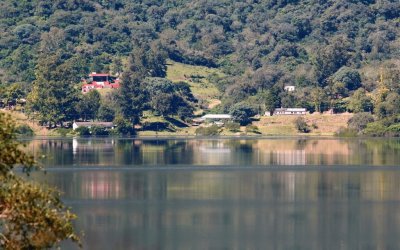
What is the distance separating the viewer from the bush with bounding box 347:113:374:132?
477 ft

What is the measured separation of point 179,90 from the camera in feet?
546

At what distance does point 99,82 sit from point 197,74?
71.0 feet

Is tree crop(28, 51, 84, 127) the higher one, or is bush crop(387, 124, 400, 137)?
tree crop(28, 51, 84, 127)

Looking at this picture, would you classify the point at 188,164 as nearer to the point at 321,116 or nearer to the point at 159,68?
the point at 321,116

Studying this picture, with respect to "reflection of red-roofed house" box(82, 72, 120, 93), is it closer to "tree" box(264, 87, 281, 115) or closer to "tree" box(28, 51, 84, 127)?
"tree" box(28, 51, 84, 127)

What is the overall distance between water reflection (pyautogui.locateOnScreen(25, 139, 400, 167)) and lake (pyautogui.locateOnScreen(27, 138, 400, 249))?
6.6 inches

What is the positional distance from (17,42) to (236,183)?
131 m

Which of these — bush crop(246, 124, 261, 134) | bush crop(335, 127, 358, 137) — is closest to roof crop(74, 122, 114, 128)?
bush crop(246, 124, 261, 134)

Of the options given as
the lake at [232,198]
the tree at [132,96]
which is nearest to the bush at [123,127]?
the tree at [132,96]

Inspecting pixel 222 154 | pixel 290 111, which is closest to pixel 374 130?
pixel 290 111

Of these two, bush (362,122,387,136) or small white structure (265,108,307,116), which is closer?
bush (362,122,387,136)

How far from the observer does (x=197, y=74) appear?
613ft

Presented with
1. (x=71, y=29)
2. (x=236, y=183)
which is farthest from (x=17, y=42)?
(x=236, y=183)

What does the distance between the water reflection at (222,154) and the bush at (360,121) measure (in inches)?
852
